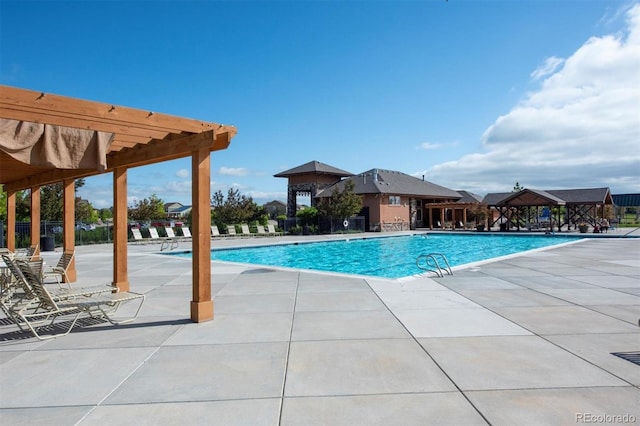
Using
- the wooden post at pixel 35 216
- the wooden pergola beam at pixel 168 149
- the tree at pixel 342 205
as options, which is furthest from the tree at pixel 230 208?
the wooden pergola beam at pixel 168 149

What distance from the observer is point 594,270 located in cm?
1075

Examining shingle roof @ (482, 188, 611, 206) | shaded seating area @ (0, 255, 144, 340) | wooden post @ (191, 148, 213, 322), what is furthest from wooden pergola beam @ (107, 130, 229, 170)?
shingle roof @ (482, 188, 611, 206)

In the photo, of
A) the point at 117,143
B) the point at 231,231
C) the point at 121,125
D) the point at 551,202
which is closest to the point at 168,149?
the point at 117,143

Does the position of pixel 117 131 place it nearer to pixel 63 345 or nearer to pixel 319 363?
pixel 63 345

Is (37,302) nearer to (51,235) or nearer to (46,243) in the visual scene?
(46,243)

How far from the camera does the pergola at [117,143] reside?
4.57 m

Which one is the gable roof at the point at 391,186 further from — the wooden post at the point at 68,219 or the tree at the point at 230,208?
the wooden post at the point at 68,219

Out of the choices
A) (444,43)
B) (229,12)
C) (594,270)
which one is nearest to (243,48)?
(229,12)

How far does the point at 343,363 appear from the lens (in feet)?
13.7

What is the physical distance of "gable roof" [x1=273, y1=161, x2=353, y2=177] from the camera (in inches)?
1516

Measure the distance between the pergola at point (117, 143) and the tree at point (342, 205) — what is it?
79.6 feet

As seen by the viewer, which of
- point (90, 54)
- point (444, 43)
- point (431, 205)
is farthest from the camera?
point (431, 205)

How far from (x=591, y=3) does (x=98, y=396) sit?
13208 mm

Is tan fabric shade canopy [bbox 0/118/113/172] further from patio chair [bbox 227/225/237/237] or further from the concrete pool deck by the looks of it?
patio chair [bbox 227/225/237/237]
